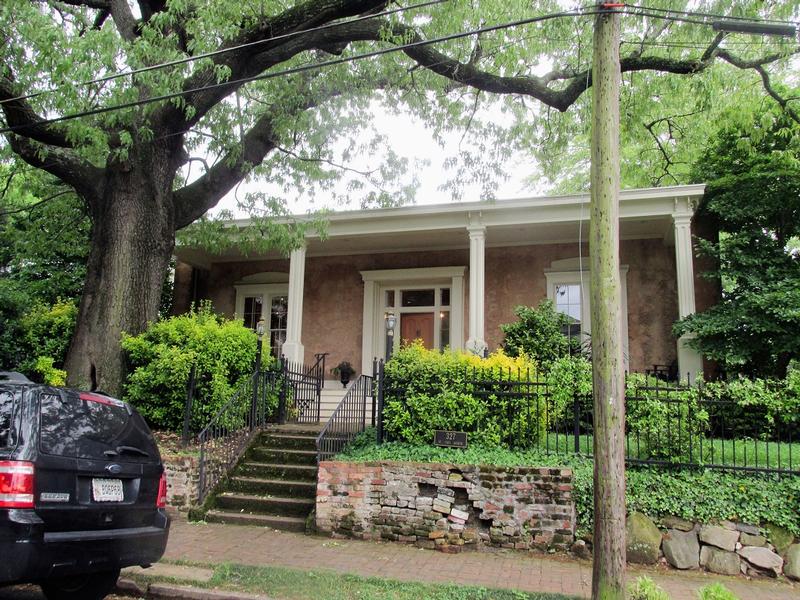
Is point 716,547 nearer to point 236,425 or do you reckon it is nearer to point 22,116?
point 236,425

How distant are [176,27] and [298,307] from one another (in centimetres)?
643

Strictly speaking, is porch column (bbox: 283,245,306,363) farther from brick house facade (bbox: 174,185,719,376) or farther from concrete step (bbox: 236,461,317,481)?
concrete step (bbox: 236,461,317,481)

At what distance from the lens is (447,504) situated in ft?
22.9

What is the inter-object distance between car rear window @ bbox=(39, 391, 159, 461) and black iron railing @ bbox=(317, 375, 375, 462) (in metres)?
3.00

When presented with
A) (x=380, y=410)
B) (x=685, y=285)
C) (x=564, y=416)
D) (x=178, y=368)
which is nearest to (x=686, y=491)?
(x=564, y=416)

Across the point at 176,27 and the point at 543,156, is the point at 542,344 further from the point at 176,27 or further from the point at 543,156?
the point at 176,27

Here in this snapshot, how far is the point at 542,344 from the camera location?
460 inches

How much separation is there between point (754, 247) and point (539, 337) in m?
4.52

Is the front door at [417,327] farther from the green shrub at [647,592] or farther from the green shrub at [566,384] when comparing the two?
the green shrub at [647,592]

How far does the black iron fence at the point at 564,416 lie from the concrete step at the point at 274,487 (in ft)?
4.02

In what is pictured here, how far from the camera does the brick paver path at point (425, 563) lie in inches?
224

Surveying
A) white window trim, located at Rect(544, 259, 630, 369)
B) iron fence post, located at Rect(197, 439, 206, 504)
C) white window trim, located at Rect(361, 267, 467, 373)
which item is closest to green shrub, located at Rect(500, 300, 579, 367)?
white window trim, located at Rect(544, 259, 630, 369)

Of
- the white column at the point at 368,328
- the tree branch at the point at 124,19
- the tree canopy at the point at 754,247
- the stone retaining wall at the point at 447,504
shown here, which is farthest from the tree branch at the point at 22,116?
the tree canopy at the point at 754,247

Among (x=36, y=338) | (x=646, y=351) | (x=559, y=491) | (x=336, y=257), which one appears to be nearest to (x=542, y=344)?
(x=646, y=351)
